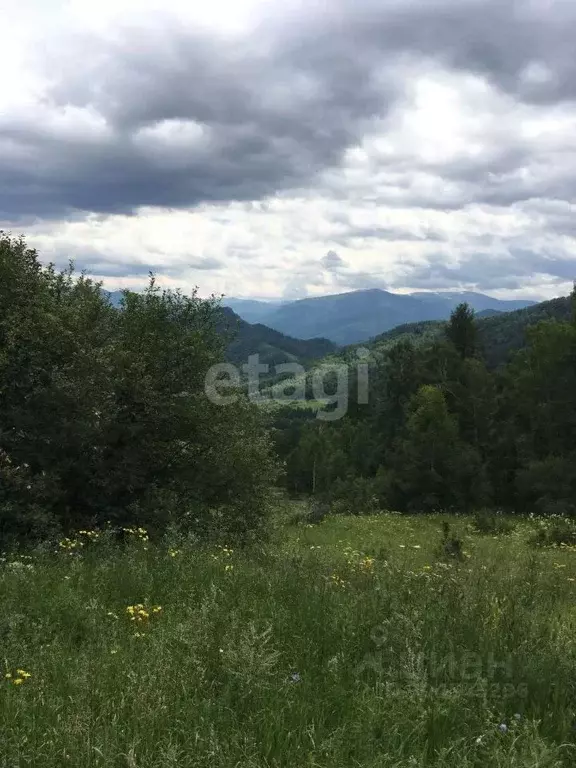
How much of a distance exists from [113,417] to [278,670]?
9540 millimetres

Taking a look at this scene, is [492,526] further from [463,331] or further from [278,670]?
[463,331]

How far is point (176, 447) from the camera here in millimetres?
15336

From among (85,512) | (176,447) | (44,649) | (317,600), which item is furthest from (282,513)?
(44,649)

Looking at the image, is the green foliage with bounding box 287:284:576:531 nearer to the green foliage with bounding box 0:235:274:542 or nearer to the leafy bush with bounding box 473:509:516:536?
the leafy bush with bounding box 473:509:516:536

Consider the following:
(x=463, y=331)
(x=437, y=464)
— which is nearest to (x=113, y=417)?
(x=437, y=464)

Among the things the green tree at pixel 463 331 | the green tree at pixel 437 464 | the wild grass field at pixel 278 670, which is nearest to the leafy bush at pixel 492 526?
the wild grass field at pixel 278 670

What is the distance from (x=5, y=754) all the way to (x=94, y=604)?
2592 mm

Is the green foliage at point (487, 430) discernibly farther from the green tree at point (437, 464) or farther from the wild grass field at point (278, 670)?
the wild grass field at point (278, 670)

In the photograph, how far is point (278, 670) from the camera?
4.76m

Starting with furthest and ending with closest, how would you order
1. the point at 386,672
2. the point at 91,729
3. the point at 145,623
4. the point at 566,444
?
the point at 566,444 < the point at 145,623 < the point at 386,672 < the point at 91,729

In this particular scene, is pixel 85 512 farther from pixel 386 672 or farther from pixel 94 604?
pixel 386 672

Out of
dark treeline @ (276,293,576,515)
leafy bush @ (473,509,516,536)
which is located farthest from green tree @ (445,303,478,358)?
leafy bush @ (473,509,516,536)

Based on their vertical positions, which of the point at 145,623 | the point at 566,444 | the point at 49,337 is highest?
the point at 49,337

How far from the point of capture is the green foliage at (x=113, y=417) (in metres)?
12.6
